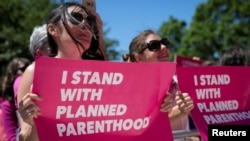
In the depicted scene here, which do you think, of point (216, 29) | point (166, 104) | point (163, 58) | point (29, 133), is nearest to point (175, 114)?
point (166, 104)

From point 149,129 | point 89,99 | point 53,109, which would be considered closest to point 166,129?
point 149,129

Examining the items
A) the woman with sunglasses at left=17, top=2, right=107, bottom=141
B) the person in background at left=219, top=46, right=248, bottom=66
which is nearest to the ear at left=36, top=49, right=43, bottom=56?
the woman with sunglasses at left=17, top=2, right=107, bottom=141

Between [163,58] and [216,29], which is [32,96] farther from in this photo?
[216,29]

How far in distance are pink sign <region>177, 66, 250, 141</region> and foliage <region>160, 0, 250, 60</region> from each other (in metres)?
32.6

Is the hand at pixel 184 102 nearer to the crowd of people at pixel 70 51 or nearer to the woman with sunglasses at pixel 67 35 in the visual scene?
the crowd of people at pixel 70 51

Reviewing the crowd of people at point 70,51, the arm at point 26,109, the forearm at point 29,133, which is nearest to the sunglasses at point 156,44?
the crowd of people at point 70,51

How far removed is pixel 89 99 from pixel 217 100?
1264mm

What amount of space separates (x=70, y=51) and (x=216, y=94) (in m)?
1.25

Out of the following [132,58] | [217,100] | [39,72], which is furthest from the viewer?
[132,58]

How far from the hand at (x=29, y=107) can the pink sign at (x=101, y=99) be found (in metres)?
0.04

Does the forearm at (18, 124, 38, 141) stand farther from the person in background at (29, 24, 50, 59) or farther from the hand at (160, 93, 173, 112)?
the person in background at (29, 24, 50, 59)

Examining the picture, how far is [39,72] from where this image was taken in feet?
7.09

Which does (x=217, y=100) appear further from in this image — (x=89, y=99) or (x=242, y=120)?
(x=89, y=99)

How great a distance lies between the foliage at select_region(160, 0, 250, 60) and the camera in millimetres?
36031
